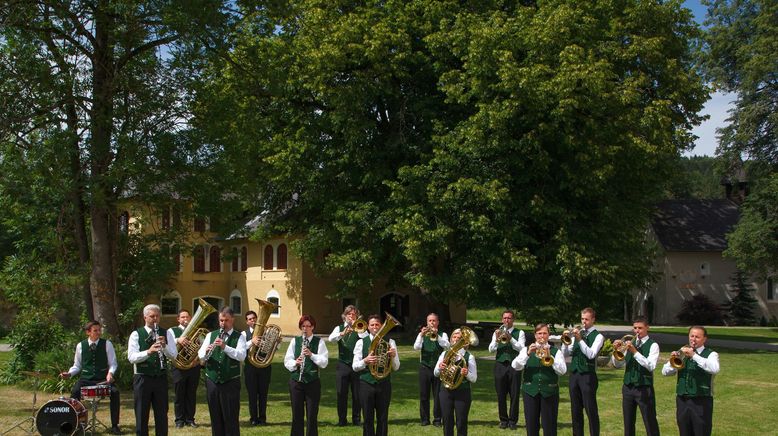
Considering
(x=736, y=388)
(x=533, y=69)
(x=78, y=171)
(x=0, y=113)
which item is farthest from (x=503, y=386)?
(x=533, y=69)

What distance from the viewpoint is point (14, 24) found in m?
15.8

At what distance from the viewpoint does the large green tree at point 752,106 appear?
35.4m

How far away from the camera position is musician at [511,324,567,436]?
10.7m

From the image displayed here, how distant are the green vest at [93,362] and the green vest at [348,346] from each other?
12.6 ft

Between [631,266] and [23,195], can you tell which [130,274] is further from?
[631,266]

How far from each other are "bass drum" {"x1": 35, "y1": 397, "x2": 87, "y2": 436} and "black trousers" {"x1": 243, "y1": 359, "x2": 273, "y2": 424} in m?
3.76

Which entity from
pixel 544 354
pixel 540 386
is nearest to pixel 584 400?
pixel 540 386

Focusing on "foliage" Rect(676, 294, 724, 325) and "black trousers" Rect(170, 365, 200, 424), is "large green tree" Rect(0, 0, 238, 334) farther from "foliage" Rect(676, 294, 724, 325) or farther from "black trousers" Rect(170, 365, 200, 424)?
"foliage" Rect(676, 294, 724, 325)

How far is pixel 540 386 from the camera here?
10734 mm

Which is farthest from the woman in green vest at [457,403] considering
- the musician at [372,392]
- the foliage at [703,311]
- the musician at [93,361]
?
the foliage at [703,311]

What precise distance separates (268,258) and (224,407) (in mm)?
29039

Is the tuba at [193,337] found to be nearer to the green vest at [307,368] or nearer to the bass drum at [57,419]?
the green vest at [307,368]

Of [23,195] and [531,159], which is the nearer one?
[23,195]

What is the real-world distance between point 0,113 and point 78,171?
6.42ft
